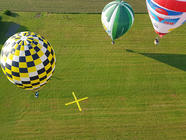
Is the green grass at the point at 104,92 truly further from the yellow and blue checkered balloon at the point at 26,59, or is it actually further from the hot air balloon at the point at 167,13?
the yellow and blue checkered balloon at the point at 26,59

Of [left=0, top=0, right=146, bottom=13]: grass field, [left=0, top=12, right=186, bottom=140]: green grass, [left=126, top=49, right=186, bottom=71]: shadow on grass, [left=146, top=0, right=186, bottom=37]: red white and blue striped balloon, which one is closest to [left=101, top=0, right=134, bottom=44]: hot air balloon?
[left=146, top=0, right=186, bottom=37]: red white and blue striped balloon

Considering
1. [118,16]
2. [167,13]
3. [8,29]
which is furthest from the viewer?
[8,29]

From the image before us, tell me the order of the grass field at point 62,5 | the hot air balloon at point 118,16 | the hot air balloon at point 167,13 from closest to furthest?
the hot air balloon at point 167,13 → the hot air balloon at point 118,16 → the grass field at point 62,5

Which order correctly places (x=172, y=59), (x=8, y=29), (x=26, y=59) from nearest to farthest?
(x=26, y=59), (x=172, y=59), (x=8, y=29)

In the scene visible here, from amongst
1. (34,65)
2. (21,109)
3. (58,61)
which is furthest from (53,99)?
(34,65)

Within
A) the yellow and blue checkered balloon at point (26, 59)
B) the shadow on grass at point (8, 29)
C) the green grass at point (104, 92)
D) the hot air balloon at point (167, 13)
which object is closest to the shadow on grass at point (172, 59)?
the green grass at point (104, 92)

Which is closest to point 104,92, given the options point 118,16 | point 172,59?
point 118,16

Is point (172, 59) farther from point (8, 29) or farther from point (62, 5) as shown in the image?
point (8, 29)

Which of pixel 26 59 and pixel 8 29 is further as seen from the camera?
pixel 8 29
